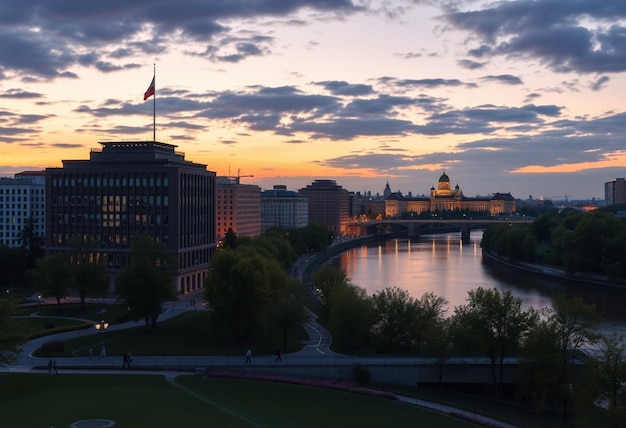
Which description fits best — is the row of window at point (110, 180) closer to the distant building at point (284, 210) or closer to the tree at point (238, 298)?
the tree at point (238, 298)

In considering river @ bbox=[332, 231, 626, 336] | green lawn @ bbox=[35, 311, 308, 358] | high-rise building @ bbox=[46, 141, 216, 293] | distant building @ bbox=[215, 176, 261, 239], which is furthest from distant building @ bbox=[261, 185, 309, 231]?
green lawn @ bbox=[35, 311, 308, 358]

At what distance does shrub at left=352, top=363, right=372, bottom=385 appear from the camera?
27.8m

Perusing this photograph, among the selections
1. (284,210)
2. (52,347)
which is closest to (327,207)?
(284,210)

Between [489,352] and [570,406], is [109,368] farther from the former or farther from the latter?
[570,406]

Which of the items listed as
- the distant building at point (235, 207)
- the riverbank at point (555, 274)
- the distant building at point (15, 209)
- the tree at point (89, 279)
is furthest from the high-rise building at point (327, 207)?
the tree at point (89, 279)

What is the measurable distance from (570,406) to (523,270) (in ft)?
206

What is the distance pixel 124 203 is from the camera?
59500 millimetres

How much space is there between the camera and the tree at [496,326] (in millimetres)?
28625

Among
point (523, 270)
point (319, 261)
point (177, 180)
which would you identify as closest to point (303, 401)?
point (177, 180)

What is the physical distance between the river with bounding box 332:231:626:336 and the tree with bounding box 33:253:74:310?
27.0 m

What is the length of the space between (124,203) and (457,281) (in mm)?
36586

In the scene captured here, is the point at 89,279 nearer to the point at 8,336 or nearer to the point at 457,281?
the point at 8,336

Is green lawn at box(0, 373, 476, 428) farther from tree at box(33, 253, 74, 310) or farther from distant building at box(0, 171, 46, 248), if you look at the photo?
distant building at box(0, 171, 46, 248)

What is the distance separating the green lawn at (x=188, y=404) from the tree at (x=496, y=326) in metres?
6.26
